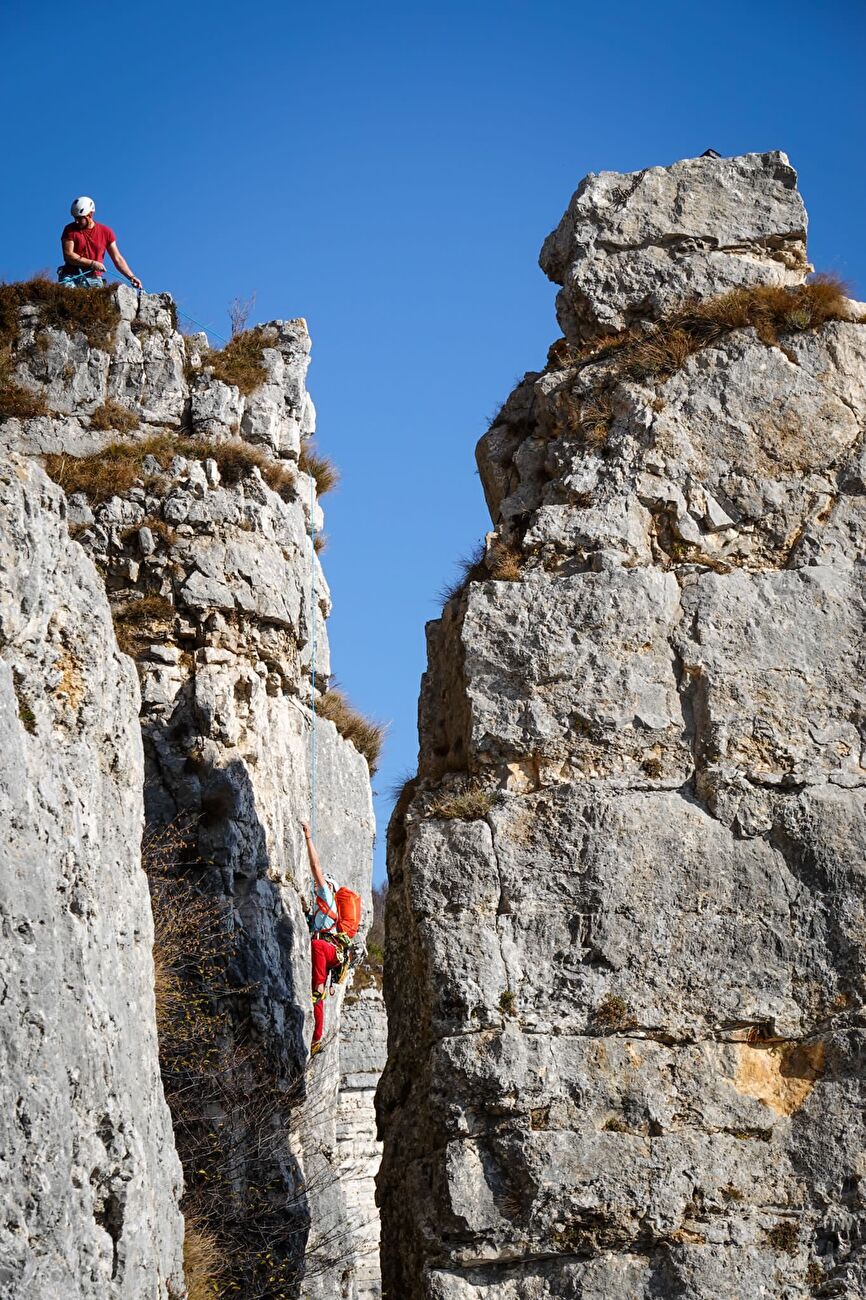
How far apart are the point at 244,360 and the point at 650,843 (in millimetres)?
10437

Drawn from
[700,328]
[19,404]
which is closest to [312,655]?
[19,404]

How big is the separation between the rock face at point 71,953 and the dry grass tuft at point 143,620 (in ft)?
18.7

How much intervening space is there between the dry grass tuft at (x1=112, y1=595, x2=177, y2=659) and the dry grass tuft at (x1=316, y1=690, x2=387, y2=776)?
264cm

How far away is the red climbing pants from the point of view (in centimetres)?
1453

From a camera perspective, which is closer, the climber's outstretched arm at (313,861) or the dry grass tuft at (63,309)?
the climber's outstretched arm at (313,861)

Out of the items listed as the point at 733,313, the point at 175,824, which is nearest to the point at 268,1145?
the point at 175,824

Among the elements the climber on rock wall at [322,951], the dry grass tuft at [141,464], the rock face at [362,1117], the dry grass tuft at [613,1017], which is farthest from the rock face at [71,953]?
the rock face at [362,1117]

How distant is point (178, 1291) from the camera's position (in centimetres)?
802

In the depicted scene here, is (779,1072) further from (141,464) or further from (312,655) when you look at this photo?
(141,464)

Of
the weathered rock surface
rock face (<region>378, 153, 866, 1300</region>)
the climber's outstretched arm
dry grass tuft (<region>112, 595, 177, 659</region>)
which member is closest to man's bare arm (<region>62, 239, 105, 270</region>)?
dry grass tuft (<region>112, 595, 177, 659</region>)

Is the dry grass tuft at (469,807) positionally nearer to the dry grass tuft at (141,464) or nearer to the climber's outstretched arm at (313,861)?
the climber's outstretched arm at (313,861)

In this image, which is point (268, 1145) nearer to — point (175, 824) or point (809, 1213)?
point (175, 824)

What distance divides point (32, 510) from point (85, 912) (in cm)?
216

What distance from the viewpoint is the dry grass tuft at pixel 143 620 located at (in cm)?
1472
